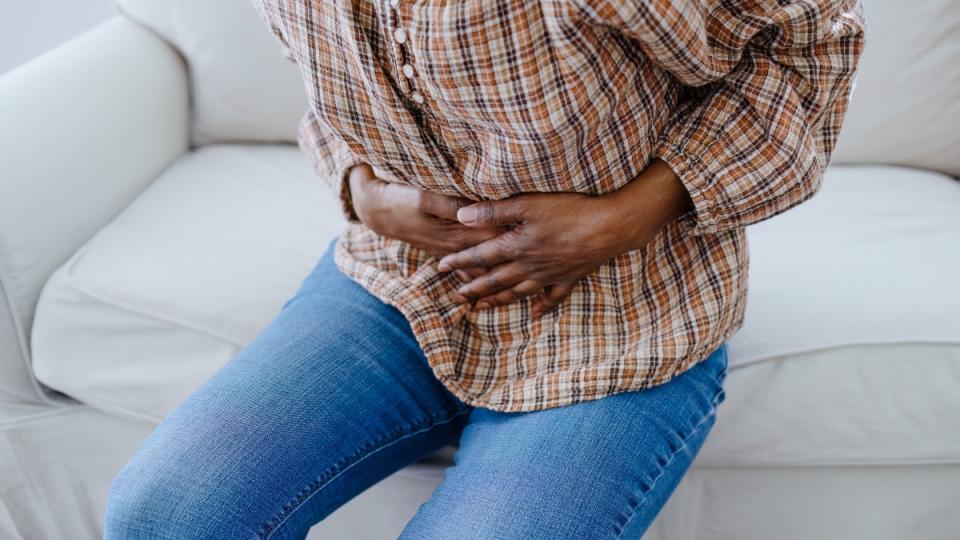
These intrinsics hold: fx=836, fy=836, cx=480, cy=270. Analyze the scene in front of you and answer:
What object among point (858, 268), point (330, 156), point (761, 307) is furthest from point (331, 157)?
point (858, 268)

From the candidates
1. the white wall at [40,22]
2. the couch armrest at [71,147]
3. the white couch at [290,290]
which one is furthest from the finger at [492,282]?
the white wall at [40,22]

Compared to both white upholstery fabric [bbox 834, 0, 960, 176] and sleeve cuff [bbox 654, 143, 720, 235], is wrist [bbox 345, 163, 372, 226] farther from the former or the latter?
white upholstery fabric [bbox 834, 0, 960, 176]

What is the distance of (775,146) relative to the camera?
0.67m

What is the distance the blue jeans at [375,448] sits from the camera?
0.65 metres

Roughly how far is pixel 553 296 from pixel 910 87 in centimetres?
72

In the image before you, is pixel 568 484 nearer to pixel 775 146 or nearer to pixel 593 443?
pixel 593 443

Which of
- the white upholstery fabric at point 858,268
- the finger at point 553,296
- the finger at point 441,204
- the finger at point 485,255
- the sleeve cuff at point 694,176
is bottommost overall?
the white upholstery fabric at point 858,268

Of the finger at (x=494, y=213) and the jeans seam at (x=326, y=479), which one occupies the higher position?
the finger at (x=494, y=213)

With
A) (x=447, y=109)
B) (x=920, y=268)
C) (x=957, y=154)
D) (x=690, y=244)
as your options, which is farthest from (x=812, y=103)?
(x=957, y=154)

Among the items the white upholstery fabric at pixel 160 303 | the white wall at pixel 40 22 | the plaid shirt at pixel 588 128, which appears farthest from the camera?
the white wall at pixel 40 22

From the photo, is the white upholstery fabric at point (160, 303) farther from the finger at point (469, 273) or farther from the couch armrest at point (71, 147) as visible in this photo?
the finger at point (469, 273)

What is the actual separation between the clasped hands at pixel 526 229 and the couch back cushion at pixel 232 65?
573 millimetres

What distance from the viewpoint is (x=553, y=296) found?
0.76 meters

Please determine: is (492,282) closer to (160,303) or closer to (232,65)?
(160,303)
